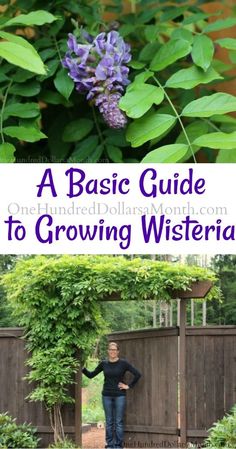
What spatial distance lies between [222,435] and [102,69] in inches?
23.9

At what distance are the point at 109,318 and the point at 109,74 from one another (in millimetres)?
530

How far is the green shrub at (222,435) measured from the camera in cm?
88

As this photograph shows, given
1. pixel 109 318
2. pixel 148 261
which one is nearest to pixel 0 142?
pixel 148 261

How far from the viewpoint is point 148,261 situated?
89 centimetres

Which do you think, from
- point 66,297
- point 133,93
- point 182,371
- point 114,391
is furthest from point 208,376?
point 133,93

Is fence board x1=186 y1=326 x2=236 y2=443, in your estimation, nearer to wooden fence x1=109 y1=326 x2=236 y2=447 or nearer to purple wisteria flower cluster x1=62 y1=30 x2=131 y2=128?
wooden fence x1=109 y1=326 x2=236 y2=447

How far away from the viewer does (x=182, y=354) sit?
1.20 m

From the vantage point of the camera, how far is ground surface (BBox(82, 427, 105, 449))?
0.98 meters

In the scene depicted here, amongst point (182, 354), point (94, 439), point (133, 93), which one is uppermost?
point (133, 93)

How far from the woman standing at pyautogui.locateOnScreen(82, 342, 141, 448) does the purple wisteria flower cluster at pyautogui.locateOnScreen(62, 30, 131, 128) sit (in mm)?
547

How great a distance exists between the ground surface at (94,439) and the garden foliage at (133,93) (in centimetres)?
50

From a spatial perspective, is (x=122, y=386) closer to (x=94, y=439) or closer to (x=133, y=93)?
(x=94, y=439)

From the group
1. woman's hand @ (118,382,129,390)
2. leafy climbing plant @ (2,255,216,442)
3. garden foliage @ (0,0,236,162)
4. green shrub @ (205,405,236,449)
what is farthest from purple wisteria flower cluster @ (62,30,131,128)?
woman's hand @ (118,382,129,390)

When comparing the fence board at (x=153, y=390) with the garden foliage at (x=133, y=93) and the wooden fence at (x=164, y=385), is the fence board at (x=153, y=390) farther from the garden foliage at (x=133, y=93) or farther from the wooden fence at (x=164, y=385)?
the garden foliage at (x=133, y=93)
